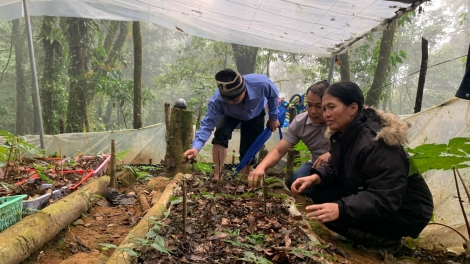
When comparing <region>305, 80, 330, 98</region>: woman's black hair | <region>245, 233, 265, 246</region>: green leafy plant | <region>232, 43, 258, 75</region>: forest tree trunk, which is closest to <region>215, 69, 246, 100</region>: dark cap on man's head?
<region>305, 80, 330, 98</region>: woman's black hair

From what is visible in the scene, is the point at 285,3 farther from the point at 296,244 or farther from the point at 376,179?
the point at 296,244

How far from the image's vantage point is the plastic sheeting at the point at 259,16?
400cm

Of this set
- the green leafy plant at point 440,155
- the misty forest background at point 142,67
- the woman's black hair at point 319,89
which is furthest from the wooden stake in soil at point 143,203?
the misty forest background at point 142,67

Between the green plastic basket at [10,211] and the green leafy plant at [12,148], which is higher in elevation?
the green leafy plant at [12,148]

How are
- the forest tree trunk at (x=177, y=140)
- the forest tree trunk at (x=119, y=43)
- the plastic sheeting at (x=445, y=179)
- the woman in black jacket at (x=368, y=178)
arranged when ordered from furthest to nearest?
the forest tree trunk at (x=119, y=43), the forest tree trunk at (x=177, y=140), the plastic sheeting at (x=445, y=179), the woman in black jacket at (x=368, y=178)

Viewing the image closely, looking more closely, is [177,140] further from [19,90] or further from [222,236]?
[19,90]

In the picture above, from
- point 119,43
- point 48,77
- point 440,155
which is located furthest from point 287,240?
point 119,43

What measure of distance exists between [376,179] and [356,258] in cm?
64

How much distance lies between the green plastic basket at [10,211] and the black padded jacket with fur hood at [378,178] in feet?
7.53

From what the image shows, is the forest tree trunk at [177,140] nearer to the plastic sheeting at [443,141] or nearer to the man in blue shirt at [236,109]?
the man in blue shirt at [236,109]

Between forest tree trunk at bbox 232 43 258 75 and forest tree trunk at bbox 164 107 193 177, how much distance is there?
11.1 meters

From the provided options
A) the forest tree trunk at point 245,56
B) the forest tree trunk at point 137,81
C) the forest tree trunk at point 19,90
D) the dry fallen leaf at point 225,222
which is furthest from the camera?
the forest tree trunk at point 19,90

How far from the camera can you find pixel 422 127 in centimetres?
362

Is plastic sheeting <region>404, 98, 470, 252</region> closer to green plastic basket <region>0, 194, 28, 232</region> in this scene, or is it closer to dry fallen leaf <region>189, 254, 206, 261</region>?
dry fallen leaf <region>189, 254, 206, 261</region>
